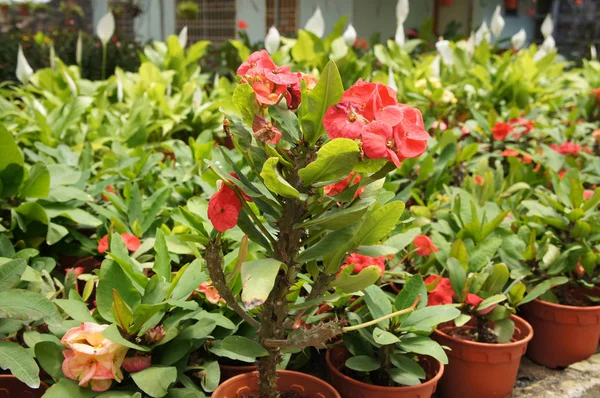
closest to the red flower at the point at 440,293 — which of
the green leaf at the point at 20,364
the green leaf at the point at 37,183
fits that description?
the green leaf at the point at 20,364

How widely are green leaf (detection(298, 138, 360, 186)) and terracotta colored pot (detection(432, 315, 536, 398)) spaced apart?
0.83 m

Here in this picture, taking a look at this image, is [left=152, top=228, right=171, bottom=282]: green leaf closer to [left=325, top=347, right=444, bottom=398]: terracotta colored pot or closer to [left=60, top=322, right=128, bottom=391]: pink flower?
[left=60, top=322, right=128, bottom=391]: pink flower

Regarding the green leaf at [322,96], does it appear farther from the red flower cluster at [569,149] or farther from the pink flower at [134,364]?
the red flower cluster at [569,149]

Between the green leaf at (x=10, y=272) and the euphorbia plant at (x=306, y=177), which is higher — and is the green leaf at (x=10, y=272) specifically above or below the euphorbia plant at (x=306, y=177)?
below

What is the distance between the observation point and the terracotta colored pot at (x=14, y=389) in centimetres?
142

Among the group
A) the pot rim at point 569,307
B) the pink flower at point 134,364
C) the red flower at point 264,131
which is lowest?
the pot rim at point 569,307

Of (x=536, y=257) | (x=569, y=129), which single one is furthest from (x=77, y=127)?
(x=569, y=129)

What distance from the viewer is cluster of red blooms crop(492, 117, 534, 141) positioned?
9.43 ft

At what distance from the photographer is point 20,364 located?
1260mm

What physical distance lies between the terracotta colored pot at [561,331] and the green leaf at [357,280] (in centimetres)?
104

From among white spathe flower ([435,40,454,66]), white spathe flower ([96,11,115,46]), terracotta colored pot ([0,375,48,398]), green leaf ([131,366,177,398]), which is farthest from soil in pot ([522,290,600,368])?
white spathe flower ([96,11,115,46])

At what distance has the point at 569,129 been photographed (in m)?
3.19

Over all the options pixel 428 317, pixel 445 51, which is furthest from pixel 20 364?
pixel 445 51

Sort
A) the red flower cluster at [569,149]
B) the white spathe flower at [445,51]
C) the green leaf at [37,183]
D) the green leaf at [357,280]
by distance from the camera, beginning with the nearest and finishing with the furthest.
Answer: the green leaf at [357,280] → the green leaf at [37,183] → the red flower cluster at [569,149] → the white spathe flower at [445,51]
